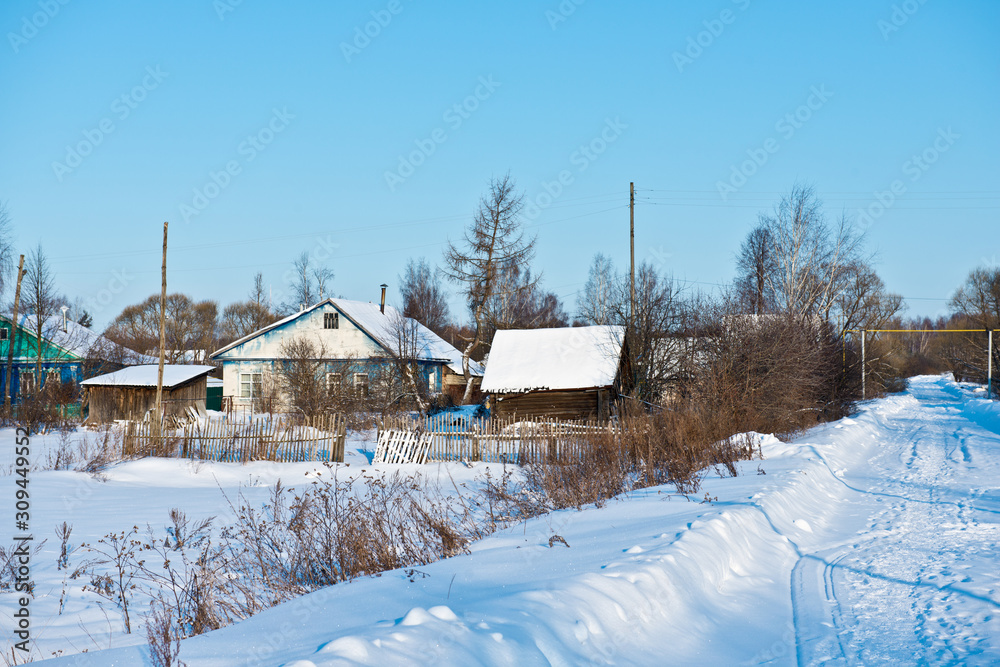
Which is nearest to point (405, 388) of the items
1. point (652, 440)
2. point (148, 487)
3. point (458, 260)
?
point (458, 260)

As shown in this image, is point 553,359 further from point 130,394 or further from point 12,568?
point 12,568

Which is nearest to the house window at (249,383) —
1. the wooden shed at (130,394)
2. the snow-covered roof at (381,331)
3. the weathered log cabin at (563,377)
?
the snow-covered roof at (381,331)

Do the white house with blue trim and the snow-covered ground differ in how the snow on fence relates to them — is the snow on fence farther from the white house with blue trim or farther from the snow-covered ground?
the white house with blue trim

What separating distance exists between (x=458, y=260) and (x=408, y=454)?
19328mm

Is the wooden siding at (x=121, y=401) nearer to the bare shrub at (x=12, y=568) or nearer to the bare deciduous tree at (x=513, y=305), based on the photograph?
the bare deciduous tree at (x=513, y=305)

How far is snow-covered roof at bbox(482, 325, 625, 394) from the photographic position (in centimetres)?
2448

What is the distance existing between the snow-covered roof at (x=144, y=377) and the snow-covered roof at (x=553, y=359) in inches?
582

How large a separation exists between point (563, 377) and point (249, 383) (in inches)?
822

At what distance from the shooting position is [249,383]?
123 feet

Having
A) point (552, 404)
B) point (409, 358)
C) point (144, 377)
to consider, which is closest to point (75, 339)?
point (144, 377)

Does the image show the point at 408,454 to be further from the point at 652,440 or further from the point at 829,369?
the point at 829,369

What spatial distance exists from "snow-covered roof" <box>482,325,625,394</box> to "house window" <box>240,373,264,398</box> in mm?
16113

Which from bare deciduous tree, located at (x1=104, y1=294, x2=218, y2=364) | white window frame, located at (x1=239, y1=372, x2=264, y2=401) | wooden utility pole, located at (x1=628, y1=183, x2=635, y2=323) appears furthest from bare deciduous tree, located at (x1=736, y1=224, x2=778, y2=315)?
bare deciduous tree, located at (x1=104, y1=294, x2=218, y2=364)

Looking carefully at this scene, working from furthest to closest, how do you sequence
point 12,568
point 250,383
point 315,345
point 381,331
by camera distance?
point 381,331, point 250,383, point 315,345, point 12,568
